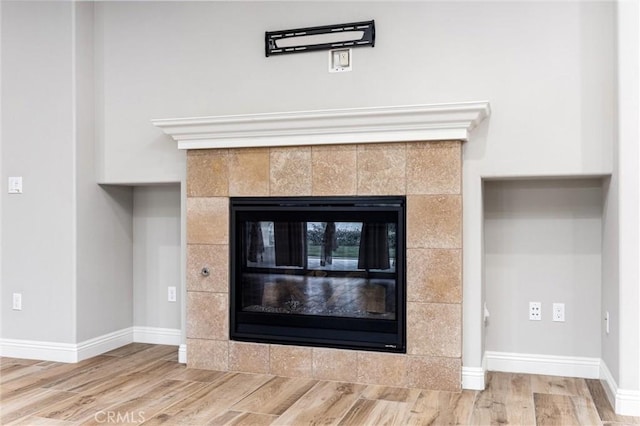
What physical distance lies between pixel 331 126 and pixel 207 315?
142 centimetres

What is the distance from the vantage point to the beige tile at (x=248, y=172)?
345 centimetres

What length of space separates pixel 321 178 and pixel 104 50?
6.01 feet

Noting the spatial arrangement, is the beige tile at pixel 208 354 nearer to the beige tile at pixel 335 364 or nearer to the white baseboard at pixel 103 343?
the beige tile at pixel 335 364

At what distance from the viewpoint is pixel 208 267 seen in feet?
11.7

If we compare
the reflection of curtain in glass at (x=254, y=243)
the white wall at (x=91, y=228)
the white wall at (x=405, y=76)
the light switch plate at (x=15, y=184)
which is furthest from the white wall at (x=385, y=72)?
the reflection of curtain in glass at (x=254, y=243)

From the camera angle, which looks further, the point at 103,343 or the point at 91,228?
the point at 103,343

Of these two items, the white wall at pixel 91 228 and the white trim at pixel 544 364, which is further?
the white wall at pixel 91 228

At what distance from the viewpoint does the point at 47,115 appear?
12.3 ft

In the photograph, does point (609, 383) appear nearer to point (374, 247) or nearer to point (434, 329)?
point (434, 329)

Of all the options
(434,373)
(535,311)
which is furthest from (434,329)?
(535,311)

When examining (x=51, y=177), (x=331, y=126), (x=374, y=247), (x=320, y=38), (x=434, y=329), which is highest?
(x=320, y=38)

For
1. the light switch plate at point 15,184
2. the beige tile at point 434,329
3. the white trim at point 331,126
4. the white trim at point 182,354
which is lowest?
the white trim at point 182,354

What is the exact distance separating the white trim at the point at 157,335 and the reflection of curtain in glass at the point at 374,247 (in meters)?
1.58

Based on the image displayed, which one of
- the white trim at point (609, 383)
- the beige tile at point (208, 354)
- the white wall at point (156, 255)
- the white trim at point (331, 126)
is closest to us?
the white trim at point (609, 383)
